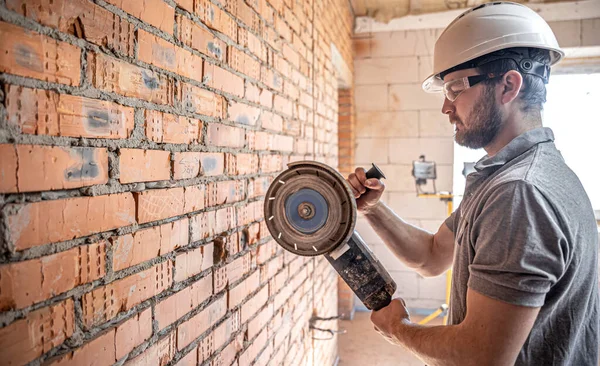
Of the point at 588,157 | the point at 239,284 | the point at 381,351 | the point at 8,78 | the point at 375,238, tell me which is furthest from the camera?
the point at 375,238

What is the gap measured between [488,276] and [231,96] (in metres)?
1.02

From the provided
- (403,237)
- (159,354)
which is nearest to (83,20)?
(159,354)

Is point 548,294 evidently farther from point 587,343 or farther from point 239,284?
point 239,284

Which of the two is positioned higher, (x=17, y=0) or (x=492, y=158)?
(x=17, y=0)

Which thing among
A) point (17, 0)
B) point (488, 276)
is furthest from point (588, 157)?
point (17, 0)

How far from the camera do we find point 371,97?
541cm

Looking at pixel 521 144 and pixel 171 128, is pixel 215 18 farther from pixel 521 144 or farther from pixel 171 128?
pixel 521 144

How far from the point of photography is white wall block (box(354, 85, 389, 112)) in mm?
5383

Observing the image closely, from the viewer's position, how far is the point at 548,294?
1.21 meters

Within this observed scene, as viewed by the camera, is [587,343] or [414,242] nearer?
[587,343]

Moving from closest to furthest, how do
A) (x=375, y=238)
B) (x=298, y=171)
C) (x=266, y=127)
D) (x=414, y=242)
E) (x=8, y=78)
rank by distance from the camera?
(x=8, y=78) < (x=298, y=171) < (x=266, y=127) < (x=414, y=242) < (x=375, y=238)

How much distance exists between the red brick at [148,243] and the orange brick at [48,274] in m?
0.05

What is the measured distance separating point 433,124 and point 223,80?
431 centimetres

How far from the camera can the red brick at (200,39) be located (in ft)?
3.88
